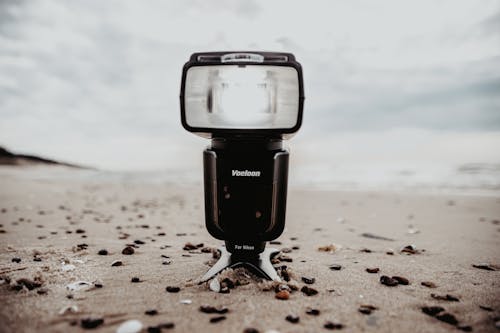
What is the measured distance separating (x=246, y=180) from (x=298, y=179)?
1249cm

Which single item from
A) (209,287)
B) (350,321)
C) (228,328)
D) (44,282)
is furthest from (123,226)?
(350,321)

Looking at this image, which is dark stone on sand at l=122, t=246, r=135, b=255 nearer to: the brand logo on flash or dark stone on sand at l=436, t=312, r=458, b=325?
the brand logo on flash

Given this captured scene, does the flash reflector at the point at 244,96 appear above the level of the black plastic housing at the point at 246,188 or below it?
above

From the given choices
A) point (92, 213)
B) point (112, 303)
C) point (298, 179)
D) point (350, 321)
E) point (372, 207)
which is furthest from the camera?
point (298, 179)

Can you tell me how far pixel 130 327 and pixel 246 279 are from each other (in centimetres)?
97

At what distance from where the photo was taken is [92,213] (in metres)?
6.00

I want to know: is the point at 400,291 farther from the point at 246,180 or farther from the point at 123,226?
the point at 123,226

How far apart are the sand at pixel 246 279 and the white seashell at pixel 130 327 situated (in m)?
0.06

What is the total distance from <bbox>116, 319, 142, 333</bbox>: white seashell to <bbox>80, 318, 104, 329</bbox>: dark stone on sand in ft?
0.40

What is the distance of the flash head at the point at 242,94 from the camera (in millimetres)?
2293

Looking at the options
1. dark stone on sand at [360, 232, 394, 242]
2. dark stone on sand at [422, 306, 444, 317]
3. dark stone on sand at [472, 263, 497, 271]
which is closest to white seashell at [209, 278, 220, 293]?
dark stone on sand at [422, 306, 444, 317]

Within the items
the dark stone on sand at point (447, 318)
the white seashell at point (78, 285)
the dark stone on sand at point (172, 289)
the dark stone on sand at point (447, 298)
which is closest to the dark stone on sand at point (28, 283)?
the white seashell at point (78, 285)

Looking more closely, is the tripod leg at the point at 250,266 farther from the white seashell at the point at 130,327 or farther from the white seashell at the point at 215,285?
the white seashell at the point at 130,327

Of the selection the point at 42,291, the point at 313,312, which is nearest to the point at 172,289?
the point at 42,291
